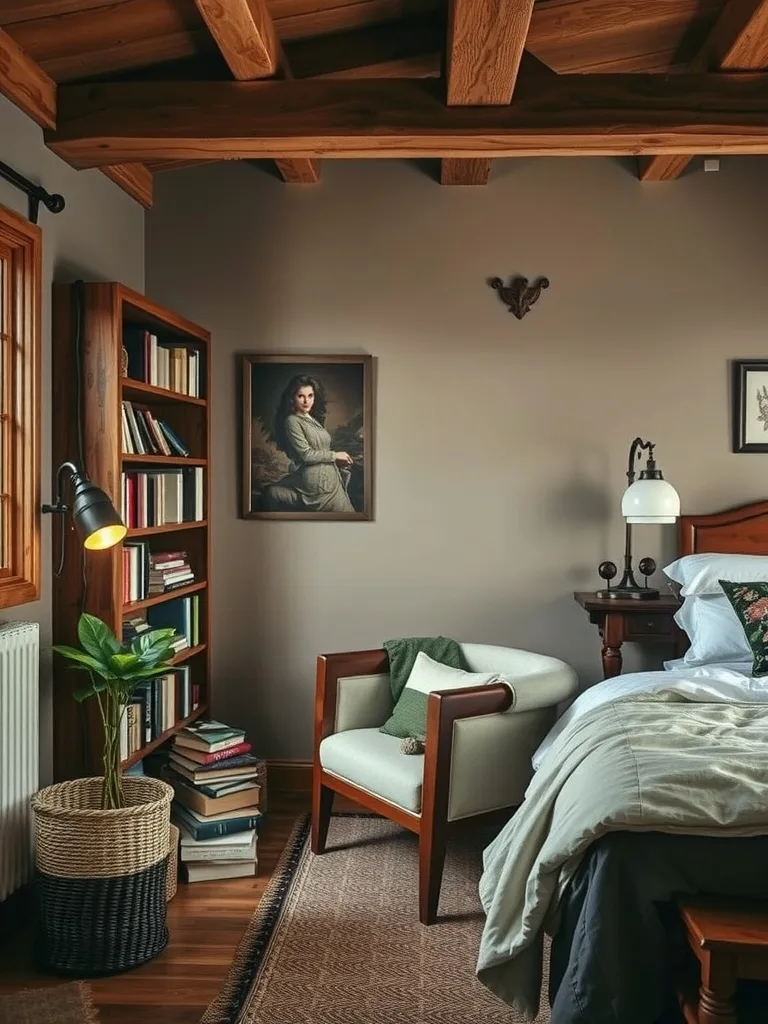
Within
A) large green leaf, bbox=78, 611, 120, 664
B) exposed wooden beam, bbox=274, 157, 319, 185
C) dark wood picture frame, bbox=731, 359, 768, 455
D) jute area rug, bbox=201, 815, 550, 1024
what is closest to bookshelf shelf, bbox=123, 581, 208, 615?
large green leaf, bbox=78, 611, 120, 664

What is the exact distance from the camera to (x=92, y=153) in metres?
3.44

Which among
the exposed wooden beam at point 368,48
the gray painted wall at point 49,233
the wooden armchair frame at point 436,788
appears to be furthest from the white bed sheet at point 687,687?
the exposed wooden beam at point 368,48

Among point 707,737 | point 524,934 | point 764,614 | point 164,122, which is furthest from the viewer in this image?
point 764,614

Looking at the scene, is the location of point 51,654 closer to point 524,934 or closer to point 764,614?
point 524,934

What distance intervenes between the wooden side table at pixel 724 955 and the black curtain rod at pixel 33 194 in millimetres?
2759

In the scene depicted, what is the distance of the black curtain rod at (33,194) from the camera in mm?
3016

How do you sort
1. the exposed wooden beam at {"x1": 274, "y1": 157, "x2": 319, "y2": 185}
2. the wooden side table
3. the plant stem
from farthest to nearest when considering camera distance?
the exposed wooden beam at {"x1": 274, "y1": 157, "x2": 319, "y2": 185} < the plant stem < the wooden side table

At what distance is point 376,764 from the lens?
349 cm

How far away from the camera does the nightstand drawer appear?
412cm

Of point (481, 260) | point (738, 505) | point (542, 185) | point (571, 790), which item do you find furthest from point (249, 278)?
point (571, 790)

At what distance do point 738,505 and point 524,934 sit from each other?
2647 mm

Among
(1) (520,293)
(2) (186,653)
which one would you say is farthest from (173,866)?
(1) (520,293)

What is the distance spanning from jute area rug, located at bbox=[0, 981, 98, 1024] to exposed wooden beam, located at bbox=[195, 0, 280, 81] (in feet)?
9.01

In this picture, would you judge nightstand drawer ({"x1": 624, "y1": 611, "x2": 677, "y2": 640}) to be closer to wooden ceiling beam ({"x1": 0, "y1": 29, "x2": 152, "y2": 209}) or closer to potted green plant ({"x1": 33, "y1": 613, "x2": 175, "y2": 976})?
potted green plant ({"x1": 33, "y1": 613, "x2": 175, "y2": 976})
